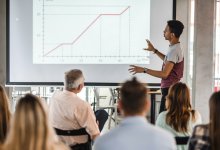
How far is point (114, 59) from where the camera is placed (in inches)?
194

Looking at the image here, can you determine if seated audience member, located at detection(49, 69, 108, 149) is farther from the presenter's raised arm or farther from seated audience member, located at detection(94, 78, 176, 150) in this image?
seated audience member, located at detection(94, 78, 176, 150)

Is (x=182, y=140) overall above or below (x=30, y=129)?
below

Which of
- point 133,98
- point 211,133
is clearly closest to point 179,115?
point 211,133

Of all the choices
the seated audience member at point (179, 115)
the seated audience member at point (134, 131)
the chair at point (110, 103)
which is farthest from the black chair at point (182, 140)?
the chair at point (110, 103)

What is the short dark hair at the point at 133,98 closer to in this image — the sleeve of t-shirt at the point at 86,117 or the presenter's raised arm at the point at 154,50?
the sleeve of t-shirt at the point at 86,117

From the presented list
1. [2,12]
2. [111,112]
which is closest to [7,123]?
[2,12]

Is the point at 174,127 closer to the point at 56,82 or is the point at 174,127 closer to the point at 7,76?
the point at 56,82

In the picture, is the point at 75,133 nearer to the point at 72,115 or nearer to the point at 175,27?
the point at 72,115

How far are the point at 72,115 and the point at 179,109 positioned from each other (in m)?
0.96

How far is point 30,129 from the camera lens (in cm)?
190

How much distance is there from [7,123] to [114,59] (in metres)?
2.57

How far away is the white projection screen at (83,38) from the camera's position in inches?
192

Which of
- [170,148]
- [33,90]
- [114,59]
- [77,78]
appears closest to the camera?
[170,148]

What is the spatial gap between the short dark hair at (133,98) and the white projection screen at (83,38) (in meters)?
2.89
